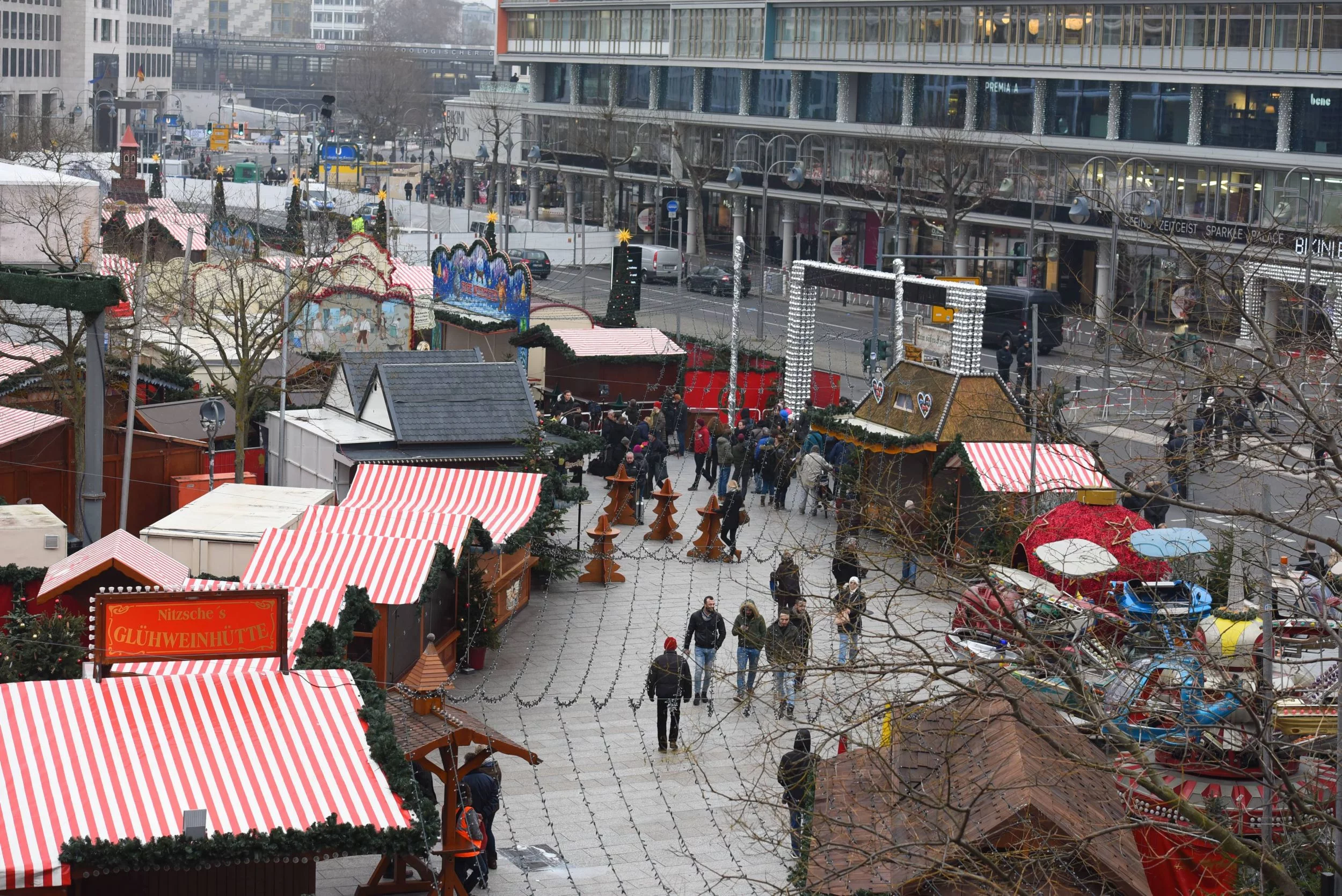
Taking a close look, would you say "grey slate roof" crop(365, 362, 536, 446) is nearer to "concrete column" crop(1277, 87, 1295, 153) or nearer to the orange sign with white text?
the orange sign with white text

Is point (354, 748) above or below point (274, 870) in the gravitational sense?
above

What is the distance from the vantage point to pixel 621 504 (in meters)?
29.6

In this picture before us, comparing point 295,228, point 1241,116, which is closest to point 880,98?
point 1241,116

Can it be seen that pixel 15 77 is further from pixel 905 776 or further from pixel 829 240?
pixel 905 776

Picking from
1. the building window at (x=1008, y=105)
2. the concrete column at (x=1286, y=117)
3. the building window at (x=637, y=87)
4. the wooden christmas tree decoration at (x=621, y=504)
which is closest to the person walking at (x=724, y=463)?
the wooden christmas tree decoration at (x=621, y=504)

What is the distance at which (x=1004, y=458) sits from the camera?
1077 inches

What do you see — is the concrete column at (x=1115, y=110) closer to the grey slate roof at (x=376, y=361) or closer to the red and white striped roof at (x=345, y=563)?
the grey slate roof at (x=376, y=361)

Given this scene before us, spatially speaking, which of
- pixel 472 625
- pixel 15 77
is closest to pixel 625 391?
pixel 472 625

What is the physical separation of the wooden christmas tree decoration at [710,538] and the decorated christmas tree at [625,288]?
15.8m

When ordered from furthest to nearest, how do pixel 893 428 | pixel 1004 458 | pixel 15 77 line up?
1. pixel 15 77
2. pixel 893 428
3. pixel 1004 458

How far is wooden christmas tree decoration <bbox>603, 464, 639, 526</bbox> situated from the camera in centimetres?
2941

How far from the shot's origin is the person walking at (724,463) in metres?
31.2

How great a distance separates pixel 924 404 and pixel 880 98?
4555 cm

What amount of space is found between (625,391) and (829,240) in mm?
38915
